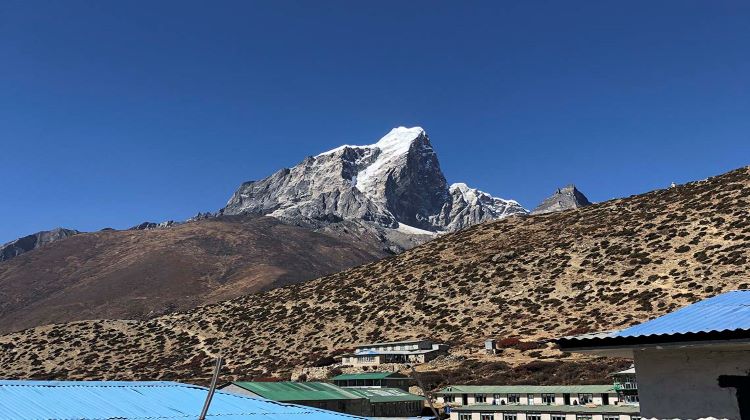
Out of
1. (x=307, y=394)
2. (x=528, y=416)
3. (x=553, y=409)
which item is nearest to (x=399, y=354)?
(x=528, y=416)

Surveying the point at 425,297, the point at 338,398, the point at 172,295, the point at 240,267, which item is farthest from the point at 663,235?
the point at 240,267

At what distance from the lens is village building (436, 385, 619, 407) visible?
152 feet

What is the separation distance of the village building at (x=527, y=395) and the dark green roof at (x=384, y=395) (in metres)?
3.11

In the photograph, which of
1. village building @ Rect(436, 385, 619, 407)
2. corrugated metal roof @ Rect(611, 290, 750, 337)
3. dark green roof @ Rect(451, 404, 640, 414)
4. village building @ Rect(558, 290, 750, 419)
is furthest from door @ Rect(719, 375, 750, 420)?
village building @ Rect(436, 385, 619, 407)

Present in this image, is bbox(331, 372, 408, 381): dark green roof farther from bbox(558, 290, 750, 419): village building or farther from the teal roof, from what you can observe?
bbox(558, 290, 750, 419): village building

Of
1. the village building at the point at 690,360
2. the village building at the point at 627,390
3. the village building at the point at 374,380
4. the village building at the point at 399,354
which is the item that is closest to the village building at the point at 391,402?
the village building at the point at 374,380

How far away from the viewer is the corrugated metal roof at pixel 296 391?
37844 millimetres

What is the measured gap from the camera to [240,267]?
642 feet

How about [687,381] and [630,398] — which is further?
[630,398]

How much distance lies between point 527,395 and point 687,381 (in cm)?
4350

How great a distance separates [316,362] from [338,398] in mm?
27450

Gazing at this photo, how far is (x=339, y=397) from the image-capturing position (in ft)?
137

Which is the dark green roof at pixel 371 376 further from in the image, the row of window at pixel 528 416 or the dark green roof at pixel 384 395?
the row of window at pixel 528 416

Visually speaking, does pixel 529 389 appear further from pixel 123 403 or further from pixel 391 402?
pixel 123 403
